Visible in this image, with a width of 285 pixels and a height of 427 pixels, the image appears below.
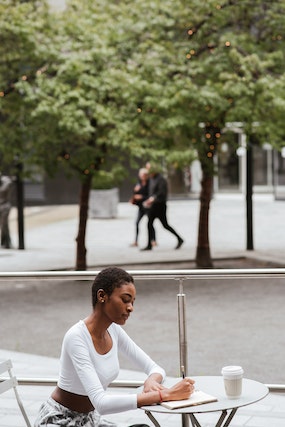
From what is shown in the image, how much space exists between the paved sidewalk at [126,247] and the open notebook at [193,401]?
1.03 meters

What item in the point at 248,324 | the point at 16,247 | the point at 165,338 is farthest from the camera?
the point at 16,247

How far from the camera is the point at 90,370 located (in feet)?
14.4

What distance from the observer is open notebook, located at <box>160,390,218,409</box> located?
14.2 ft

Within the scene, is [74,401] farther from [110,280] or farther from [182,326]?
[182,326]

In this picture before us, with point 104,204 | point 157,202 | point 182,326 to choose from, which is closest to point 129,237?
point 157,202

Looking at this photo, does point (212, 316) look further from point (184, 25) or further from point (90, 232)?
point (90, 232)

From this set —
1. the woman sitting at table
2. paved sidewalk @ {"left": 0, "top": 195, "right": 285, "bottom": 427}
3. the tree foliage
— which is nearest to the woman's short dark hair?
the woman sitting at table

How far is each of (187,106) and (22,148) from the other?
3020mm

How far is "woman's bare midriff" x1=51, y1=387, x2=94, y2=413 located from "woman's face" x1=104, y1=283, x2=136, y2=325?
44 centimetres

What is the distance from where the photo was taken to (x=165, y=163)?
1625cm

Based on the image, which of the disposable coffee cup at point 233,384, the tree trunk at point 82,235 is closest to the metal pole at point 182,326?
the disposable coffee cup at point 233,384

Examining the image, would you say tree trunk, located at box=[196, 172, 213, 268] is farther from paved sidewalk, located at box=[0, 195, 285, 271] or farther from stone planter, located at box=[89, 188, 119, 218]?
stone planter, located at box=[89, 188, 119, 218]

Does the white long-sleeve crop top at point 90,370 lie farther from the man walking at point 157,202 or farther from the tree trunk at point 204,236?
the man walking at point 157,202

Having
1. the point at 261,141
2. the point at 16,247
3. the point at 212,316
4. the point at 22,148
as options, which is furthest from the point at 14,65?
the point at 16,247
